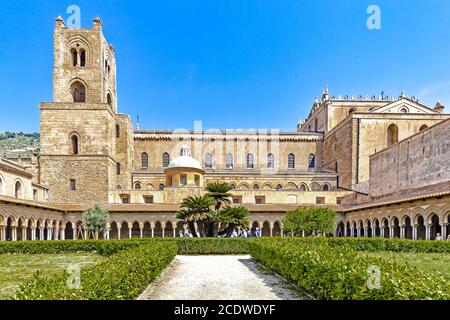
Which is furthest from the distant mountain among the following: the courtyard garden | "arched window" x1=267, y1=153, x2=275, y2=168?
the courtyard garden

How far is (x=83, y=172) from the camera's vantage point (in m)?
31.5

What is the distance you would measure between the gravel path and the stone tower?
22.3 m

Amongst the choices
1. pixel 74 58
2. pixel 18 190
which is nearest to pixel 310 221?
pixel 18 190

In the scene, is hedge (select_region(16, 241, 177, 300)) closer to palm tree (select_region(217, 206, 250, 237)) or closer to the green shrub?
the green shrub

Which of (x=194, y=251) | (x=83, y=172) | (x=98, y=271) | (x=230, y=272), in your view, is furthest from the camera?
(x=83, y=172)

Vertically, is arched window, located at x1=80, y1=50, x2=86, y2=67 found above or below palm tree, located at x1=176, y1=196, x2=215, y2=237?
above

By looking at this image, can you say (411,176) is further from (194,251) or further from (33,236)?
(33,236)

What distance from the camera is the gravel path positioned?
304 inches

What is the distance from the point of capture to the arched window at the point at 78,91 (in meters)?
33.8

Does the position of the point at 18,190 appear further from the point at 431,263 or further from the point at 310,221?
the point at 431,263

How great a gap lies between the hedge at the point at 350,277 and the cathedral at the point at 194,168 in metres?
13.9

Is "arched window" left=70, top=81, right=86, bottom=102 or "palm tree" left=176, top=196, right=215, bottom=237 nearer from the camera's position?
"palm tree" left=176, top=196, right=215, bottom=237
